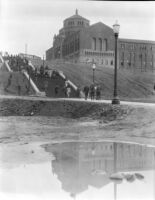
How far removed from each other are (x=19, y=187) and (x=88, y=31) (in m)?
65.0

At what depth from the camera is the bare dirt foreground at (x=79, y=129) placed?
37.6 ft

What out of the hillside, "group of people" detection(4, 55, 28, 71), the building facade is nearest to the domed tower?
the building facade

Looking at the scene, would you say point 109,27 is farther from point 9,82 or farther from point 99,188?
point 99,188

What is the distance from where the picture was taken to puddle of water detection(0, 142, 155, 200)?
23.0 feet

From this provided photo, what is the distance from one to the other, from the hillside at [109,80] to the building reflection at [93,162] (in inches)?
1263

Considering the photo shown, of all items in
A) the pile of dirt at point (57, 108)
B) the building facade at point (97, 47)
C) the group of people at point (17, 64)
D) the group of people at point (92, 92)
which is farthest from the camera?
the building facade at point (97, 47)

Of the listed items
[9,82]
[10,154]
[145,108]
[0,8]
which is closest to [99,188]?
[10,154]

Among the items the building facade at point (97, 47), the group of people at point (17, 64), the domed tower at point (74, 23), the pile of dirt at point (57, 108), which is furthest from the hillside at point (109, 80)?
the domed tower at point (74, 23)

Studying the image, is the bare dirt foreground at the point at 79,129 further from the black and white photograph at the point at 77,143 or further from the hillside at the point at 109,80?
the hillside at the point at 109,80

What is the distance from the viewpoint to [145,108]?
1803 cm

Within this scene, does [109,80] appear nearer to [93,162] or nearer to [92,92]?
[92,92]

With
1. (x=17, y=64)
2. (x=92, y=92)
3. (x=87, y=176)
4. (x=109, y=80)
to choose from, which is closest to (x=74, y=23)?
(x=109, y=80)

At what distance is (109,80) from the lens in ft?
171

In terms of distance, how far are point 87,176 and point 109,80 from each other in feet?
145
